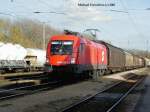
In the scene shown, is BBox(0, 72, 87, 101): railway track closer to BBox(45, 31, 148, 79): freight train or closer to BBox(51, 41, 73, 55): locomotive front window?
BBox(45, 31, 148, 79): freight train

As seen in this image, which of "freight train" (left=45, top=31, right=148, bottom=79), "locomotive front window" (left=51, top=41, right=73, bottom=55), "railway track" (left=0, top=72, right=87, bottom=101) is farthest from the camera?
"locomotive front window" (left=51, top=41, right=73, bottom=55)

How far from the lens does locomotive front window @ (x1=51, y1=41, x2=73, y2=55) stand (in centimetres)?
2733

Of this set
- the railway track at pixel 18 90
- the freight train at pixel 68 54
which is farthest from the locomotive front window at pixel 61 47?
the railway track at pixel 18 90

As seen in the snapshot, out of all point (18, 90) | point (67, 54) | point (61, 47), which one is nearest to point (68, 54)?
point (67, 54)

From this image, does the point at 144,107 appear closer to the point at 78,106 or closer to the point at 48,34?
the point at 78,106

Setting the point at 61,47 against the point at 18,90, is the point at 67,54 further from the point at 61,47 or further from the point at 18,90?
the point at 18,90

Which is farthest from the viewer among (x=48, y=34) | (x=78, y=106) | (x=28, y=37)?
(x=28, y=37)

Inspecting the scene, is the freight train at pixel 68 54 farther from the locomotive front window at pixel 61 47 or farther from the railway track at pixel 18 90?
the railway track at pixel 18 90

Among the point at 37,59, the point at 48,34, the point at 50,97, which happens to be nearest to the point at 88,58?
the point at 50,97

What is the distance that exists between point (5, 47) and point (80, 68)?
1068 inches

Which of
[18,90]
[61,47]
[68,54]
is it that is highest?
[61,47]

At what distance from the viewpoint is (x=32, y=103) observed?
1545 centimetres

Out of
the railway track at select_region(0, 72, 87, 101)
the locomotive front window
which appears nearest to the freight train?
the locomotive front window

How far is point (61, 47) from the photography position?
27656mm
